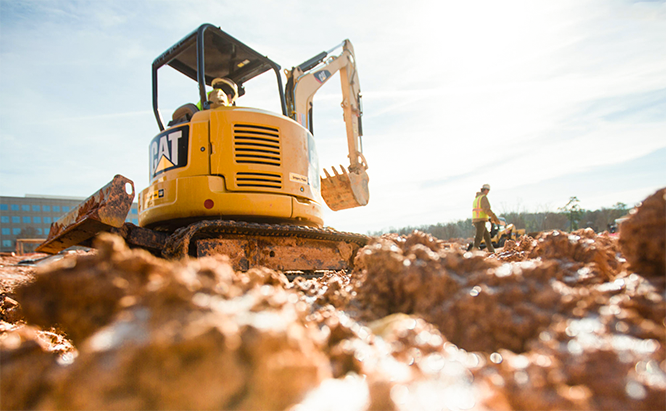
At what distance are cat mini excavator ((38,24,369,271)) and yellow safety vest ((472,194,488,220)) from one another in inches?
330

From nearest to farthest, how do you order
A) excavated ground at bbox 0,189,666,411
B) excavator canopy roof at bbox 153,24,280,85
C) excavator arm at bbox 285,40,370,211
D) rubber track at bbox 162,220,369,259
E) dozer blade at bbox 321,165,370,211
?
excavated ground at bbox 0,189,666,411
rubber track at bbox 162,220,369,259
excavator canopy roof at bbox 153,24,280,85
excavator arm at bbox 285,40,370,211
dozer blade at bbox 321,165,370,211

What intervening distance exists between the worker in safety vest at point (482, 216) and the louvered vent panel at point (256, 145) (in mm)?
9763

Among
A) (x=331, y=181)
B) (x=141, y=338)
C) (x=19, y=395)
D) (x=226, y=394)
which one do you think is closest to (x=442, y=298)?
(x=226, y=394)

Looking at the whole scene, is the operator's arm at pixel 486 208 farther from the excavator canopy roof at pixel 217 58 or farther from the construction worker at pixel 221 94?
the construction worker at pixel 221 94

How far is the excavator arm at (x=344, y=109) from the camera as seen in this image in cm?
754

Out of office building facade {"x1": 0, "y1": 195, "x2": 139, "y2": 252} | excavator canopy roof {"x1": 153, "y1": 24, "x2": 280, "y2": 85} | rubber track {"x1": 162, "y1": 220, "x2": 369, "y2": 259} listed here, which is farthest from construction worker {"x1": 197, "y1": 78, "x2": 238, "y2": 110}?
office building facade {"x1": 0, "y1": 195, "x2": 139, "y2": 252}

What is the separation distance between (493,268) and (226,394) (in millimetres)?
1147

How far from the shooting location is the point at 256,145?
4.77 m

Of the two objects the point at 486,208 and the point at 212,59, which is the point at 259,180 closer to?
the point at 212,59

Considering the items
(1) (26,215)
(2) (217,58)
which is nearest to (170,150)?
(2) (217,58)

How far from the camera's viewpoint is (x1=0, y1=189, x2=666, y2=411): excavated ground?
80 cm

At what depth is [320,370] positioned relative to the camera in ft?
2.96

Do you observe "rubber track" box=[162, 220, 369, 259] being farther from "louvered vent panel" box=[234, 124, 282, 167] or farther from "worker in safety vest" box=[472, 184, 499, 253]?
"worker in safety vest" box=[472, 184, 499, 253]

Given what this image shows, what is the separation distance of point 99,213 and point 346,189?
5719 mm
